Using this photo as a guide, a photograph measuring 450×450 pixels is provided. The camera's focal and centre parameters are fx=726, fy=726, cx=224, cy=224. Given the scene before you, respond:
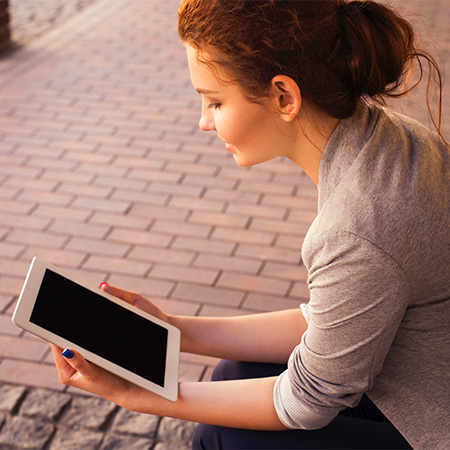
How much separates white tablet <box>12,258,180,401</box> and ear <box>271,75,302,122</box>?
62cm

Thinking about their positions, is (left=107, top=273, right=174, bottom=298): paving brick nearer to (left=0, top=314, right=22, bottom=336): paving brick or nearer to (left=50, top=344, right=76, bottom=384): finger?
(left=0, top=314, right=22, bottom=336): paving brick

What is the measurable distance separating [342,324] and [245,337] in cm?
55

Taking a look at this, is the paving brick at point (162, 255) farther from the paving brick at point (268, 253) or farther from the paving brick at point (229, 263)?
the paving brick at point (268, 253)

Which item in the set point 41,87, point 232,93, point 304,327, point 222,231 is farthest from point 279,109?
point 41,87

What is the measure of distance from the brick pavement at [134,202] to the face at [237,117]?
1.32 meters

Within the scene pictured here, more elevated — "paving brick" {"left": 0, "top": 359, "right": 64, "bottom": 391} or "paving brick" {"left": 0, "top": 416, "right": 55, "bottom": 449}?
"paving brick" {"left": 0, "top": 416, "right": 55, "bottom": 449}

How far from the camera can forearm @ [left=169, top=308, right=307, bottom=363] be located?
192 cm

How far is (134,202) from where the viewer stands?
3.98m

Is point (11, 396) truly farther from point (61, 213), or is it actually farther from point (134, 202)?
point (134, 202)

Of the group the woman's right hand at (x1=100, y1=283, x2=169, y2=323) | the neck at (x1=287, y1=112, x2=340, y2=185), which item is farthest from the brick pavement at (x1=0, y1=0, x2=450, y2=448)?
the neck at (x1=287, y1=112, x2=340, y2=185)

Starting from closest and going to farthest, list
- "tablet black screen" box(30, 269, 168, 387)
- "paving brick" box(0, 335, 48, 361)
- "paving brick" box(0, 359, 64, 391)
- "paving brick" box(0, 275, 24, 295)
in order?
1. "tablet black screen" box(30, 269, 168, 387)
2. "paving brick" box(0, 359, 64, 391)
3. "paving brick" box(0, 335, 48, 361)
4. "paving brick" box(0, 275, 24, 295)

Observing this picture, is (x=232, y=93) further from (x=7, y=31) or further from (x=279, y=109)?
(x=7, y=31)

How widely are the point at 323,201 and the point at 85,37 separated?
18.8 feet

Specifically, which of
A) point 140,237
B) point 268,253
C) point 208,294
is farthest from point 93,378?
point 140,237
